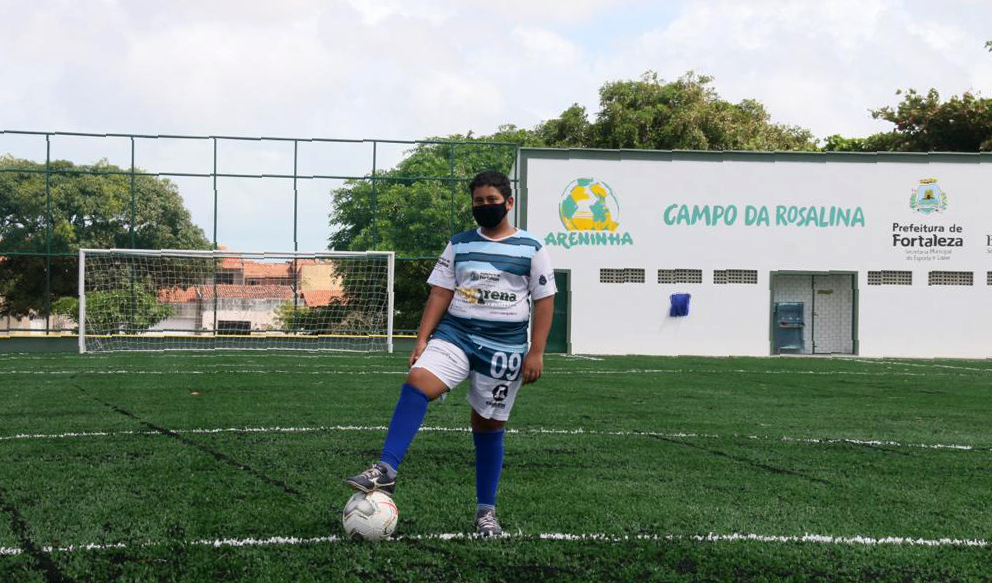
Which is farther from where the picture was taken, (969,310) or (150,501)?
(969,310)

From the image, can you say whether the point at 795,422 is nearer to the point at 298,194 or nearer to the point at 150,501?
the point at 150,501

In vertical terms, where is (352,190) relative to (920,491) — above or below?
above

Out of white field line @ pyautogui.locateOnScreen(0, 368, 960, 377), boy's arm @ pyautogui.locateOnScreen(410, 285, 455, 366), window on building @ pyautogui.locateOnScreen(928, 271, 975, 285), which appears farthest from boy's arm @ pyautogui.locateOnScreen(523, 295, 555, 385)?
window on building @ pyautogui.locateOnScreen(928, 271, 975, 285)

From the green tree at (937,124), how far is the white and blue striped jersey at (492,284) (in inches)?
1410

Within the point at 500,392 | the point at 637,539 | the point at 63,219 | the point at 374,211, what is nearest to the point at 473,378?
the point at 500,392

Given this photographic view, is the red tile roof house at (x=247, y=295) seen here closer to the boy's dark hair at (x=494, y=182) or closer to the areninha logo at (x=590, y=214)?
the areninha logo at (x=590, y=214)

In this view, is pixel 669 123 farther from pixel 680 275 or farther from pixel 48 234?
pixel 48 234

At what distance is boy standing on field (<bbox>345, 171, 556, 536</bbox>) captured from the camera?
4.44m

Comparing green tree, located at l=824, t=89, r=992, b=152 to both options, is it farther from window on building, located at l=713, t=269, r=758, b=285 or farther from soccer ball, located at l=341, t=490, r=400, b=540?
soccer ball, located at l=341, t=490, r=400, b=540

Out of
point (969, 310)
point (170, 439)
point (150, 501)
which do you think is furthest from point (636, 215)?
point (150, 501)

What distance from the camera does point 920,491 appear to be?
5.83 m

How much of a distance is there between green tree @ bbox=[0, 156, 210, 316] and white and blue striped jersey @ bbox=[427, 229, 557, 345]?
22.4 m

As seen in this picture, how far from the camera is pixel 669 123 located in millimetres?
40938

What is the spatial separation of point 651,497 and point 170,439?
4081 mm
